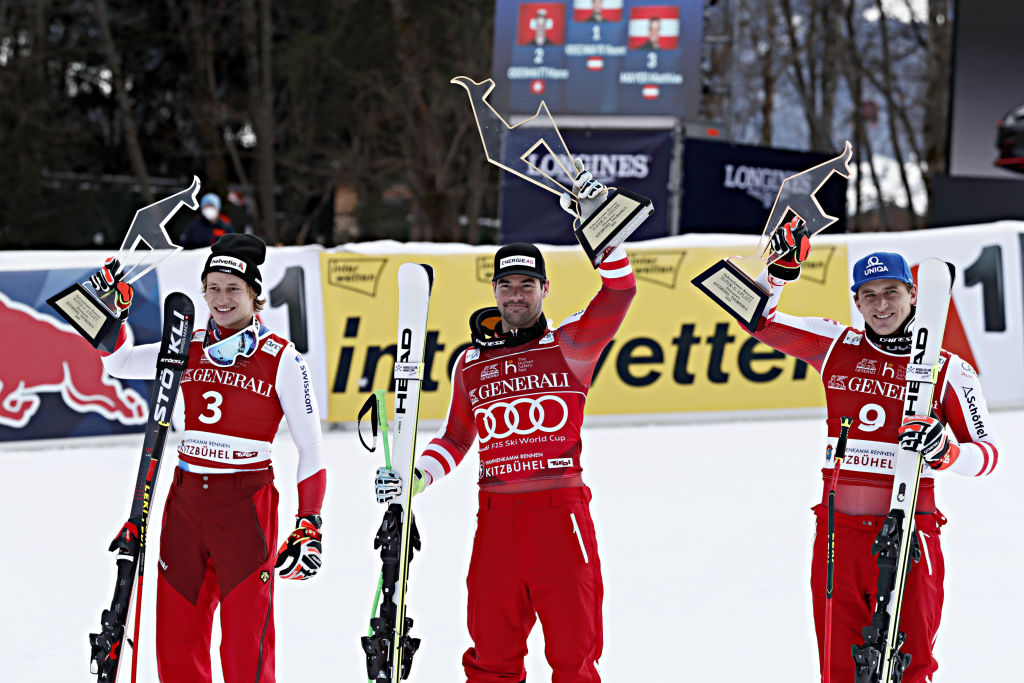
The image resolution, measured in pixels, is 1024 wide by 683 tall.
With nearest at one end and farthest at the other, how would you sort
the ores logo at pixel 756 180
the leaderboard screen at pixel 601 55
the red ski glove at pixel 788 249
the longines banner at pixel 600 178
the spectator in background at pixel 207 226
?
the red ski glove at pixel 788 249 < the spectator in background at pixel 207 226 < the leaderboard screen at pixel 601 55 < the longines banner at pixel 600 178 < the ores logo at pixel 756 180

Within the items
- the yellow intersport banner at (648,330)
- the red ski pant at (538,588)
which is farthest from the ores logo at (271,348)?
the yellow intersport banner at (648,330)

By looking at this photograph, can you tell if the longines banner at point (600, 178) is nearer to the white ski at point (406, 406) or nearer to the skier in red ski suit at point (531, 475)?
the skier in red ski suit at point (531, 475)

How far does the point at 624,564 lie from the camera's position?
23.7 feet

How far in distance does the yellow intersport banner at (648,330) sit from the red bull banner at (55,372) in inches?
65.0

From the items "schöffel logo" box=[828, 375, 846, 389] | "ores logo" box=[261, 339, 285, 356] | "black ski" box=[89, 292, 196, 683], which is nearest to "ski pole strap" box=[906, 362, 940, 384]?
"schöffel logo" box=[828, 375, 846, 389]

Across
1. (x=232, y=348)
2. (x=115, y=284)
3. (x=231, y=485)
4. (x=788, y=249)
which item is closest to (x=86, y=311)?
(x=115, y=284)

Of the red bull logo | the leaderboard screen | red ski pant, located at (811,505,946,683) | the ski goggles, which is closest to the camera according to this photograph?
red ski pant, located at (811,505,946,683)

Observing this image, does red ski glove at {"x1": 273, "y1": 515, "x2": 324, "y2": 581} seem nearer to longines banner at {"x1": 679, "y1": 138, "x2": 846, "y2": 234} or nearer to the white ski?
the white ski

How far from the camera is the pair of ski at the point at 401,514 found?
4102 millimetres

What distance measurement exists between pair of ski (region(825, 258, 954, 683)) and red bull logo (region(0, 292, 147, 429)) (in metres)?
7.52

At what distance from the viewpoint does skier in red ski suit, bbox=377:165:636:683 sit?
13.8ft

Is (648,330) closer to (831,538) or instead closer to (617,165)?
(617,165)

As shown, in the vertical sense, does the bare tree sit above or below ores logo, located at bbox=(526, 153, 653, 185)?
above

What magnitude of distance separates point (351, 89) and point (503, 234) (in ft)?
47.8
